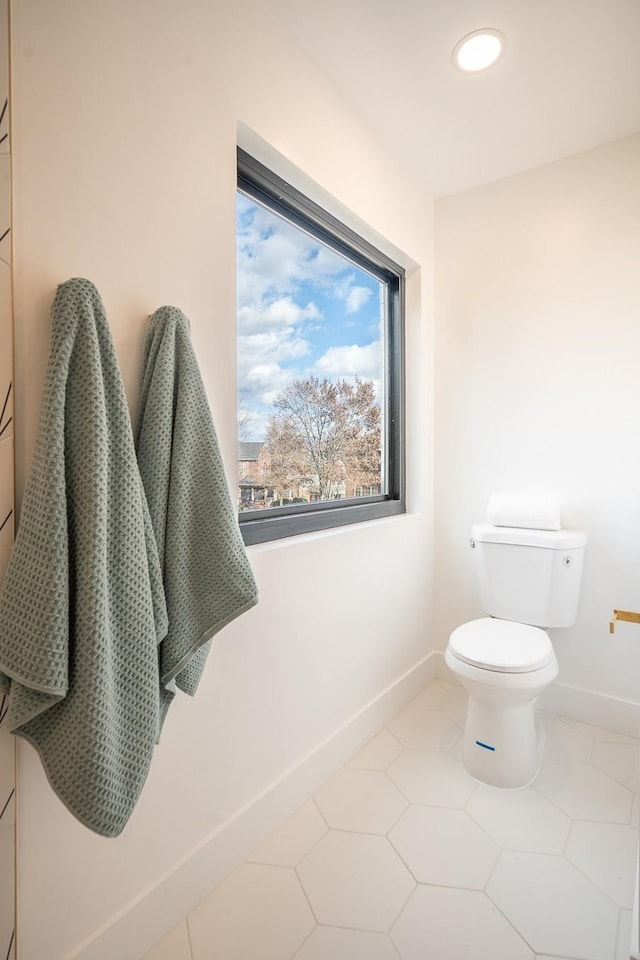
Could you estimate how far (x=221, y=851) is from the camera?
126 cm

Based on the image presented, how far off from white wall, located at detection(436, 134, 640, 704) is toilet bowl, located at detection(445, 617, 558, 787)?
0.51 metres

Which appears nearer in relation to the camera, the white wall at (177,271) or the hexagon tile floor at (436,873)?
the white wall at (177,271)

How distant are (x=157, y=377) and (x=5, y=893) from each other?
37.4 inches

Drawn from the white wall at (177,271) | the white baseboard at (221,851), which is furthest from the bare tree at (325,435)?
the white baseboard at (221,851)

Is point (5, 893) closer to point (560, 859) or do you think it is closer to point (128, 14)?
point (560, 859)

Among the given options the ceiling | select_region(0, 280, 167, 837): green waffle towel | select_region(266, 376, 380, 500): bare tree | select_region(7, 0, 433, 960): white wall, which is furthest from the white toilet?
the ceiling

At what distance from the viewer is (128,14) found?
40.1 inches

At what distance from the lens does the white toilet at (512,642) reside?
1560mm

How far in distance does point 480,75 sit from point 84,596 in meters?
1.89

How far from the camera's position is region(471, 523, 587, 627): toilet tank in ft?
6.16

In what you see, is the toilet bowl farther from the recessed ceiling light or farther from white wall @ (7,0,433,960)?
the recessed ceiling light

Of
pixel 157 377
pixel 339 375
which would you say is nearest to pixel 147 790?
pixel 157 377

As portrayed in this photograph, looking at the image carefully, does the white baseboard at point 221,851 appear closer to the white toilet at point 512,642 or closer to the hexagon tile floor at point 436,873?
the hexagon tile floor at point 436,873

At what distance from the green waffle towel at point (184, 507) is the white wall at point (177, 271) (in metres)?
0.09
